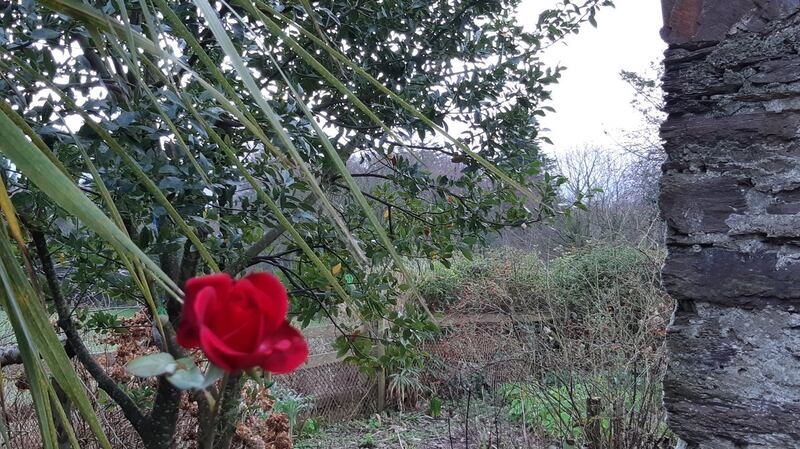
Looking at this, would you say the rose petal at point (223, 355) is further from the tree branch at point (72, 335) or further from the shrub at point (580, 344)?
the shrub at point (580, 344)

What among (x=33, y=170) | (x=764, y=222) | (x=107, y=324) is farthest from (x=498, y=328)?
(x=33, y=170)

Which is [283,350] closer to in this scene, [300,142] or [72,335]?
[300,142]

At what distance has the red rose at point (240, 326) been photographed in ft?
0.69

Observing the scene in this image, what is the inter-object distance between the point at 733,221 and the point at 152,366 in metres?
1.31

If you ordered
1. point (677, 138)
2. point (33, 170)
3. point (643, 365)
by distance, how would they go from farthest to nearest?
point (643, 365) → point (677, 138) → point (33, 170)

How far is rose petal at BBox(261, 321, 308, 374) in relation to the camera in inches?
8.7

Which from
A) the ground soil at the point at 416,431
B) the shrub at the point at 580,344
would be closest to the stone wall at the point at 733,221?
the shrub at the point at 580,344

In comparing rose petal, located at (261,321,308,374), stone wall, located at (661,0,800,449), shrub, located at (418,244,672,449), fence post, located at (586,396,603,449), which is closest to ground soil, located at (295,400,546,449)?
shrub, located at (418,244,672,449)

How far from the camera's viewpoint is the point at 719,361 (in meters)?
1.27

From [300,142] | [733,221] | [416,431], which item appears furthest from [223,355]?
[416,431]

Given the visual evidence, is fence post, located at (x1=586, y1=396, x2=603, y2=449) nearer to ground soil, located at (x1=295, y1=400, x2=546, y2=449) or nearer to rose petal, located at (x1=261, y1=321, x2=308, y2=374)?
ground soil, located at (x1=295, y1=400, x2=546, y2=449)

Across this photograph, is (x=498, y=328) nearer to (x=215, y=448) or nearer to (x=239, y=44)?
(x=215, y=448)

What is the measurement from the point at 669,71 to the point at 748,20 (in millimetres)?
177

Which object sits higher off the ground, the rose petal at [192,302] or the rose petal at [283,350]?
the rose petal at [192,302]
